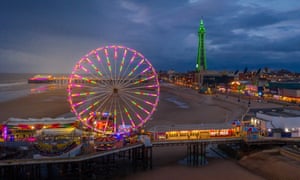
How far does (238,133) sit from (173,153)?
6554 mm

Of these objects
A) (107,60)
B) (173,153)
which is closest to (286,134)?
(173,153)

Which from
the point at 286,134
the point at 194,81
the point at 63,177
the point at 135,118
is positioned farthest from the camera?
the point at 194,81

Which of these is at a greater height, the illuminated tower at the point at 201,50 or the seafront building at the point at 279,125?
the illuminated tower at the point at 201,50

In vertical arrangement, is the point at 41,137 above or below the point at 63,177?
above

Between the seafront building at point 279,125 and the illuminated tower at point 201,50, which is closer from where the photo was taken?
the seafront building at point 279,125

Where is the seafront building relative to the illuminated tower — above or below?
below

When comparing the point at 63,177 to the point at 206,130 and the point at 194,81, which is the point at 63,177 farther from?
the point at 194,81

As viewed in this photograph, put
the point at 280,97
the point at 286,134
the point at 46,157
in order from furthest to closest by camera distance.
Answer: the point at 280,97 → the point at 286,134 → the point at 46,157

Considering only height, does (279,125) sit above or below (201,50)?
below

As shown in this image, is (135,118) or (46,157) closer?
→ (46,157)

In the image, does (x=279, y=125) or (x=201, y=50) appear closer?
(x=279, y=125)

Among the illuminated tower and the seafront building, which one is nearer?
the seafront building

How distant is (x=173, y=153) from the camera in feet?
97.6

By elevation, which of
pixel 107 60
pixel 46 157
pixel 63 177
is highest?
pixel 107 60
